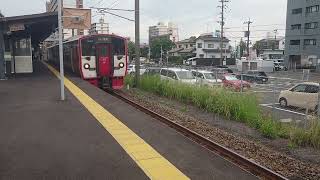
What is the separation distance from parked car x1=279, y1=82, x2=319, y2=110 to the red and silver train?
28.1ft

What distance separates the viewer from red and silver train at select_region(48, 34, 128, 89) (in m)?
19.8

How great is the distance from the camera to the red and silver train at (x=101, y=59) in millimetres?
19844

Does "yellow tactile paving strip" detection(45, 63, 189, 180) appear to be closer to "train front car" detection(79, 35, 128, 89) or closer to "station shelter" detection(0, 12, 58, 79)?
"train front car" detection(79, 35, 128, 89)

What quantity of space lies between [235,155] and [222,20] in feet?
182

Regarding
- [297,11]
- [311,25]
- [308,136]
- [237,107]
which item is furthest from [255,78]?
[297,11]

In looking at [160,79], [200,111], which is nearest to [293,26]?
[160,79]

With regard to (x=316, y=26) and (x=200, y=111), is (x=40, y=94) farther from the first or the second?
(x=316, y=26)

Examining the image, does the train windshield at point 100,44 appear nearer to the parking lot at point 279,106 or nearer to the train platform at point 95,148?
the parking lot at point 279,106

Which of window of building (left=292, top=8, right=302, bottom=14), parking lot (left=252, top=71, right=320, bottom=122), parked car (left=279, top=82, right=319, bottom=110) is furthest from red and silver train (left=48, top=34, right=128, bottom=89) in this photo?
window of building (left=292, top=8, right=302, bottom=14)

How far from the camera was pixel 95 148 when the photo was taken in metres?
7.62

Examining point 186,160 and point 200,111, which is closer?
point 186,160

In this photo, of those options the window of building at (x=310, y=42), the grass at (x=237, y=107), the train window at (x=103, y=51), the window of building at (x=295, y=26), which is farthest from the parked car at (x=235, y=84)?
the window of building at (x=295, y=26)

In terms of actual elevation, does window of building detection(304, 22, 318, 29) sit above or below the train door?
above

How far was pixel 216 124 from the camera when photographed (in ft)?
40.4
